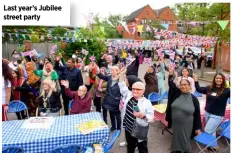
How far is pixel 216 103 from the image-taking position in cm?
414

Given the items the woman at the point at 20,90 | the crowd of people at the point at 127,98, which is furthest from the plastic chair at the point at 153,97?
the woman at the point at 20,90

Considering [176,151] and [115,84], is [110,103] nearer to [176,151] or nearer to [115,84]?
[115,84]

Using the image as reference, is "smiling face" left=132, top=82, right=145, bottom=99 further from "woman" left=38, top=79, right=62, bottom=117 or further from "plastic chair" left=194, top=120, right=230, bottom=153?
"woman" left=38, top=79, right=62, bottom=117

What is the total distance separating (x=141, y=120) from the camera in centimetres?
342

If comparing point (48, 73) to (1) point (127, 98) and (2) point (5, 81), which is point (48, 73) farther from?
(1) point (127, 98)

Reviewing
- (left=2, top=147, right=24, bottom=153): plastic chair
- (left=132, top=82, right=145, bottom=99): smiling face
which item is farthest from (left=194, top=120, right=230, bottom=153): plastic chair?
(left=2, top=147, right=24, bottom=153): plastic chair

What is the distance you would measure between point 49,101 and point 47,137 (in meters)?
1.26

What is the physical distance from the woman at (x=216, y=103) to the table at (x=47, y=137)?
73.8 inches

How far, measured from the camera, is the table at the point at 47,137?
3245mm

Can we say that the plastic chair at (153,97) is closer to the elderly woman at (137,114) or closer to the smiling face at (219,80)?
the smiling face at (219,80)

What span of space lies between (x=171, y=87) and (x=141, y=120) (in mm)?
1195

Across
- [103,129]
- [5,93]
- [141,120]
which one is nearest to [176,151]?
[141,120]

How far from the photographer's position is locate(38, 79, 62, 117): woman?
4.49m

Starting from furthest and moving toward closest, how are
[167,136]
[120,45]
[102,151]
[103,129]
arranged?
[120,45]
[167,136]
[103,129]
[102,151]
